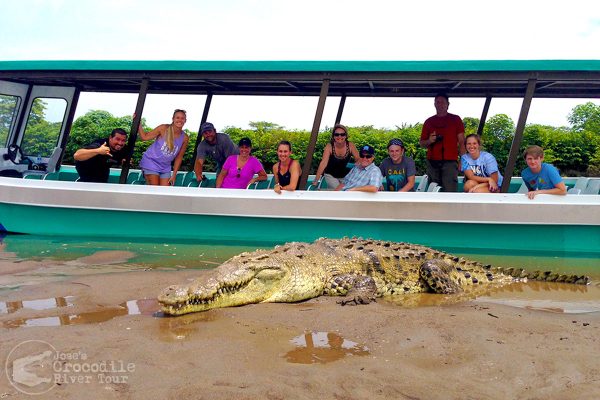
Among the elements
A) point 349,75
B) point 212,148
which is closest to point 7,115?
point 212,148

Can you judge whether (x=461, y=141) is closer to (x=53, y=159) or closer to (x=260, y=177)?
(x=260, y=177)

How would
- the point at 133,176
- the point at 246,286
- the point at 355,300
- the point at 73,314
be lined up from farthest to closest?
the point at 133,176 < the point at 355,300 < the point at 246,286 < the point at 73,314

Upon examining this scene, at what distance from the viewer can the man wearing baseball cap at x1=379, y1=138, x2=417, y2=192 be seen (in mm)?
7969

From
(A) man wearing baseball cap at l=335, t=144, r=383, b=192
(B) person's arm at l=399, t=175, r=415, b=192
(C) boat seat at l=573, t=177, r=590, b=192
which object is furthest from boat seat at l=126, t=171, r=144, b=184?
(C) boat seat at l=573, t=177, r=590, b=192

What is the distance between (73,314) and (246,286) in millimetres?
1330

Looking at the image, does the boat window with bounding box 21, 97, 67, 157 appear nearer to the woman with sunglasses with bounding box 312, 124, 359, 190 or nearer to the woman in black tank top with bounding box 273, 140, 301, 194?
the woman in black tank top with bounding box 273, 140, 301, 194

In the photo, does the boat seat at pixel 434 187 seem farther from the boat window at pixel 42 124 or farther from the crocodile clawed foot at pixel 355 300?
the boat window at pixel 42 124

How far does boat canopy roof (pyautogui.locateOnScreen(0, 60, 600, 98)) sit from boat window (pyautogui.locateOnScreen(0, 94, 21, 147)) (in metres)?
0.36

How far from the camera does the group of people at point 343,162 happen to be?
7.64 metres

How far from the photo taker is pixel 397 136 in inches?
516

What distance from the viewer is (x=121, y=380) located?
2.92m

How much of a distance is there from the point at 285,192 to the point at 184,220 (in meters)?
1.48

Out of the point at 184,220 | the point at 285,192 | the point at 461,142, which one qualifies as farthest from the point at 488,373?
the point at 461,142

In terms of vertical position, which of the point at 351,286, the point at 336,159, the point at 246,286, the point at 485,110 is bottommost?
the point at 246,286
